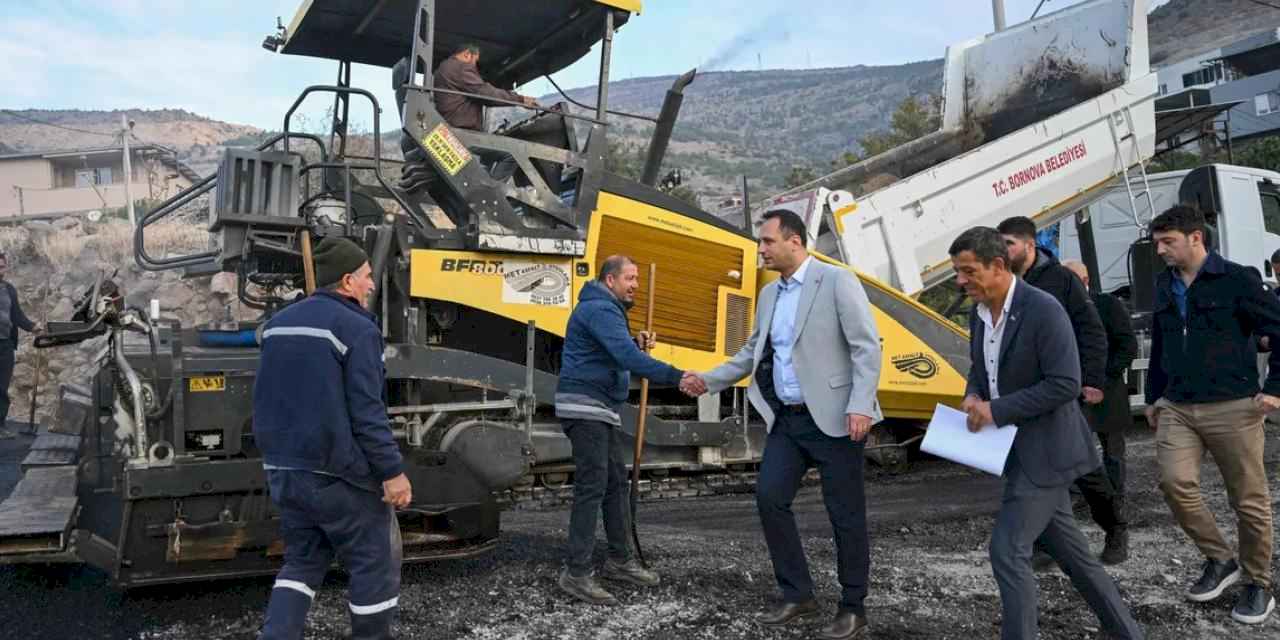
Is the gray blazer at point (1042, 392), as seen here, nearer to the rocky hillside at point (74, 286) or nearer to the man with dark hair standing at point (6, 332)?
the rocky hillside at point (74, 286)

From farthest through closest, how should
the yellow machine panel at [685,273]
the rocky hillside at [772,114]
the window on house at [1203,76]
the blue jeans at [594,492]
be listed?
the rocky hillside at [772,114], the window on house at [1203,76], the yellow machine panel at [685,273], the blue jeans at [594,492]

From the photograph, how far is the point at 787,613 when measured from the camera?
14.1ft

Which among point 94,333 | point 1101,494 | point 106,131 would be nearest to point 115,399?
point 94,333

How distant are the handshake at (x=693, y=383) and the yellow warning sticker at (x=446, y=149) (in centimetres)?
182

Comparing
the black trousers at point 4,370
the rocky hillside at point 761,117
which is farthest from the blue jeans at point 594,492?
the rocky hillside at point 761,117

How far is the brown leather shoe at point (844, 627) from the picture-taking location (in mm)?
4078

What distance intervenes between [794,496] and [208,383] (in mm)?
2696

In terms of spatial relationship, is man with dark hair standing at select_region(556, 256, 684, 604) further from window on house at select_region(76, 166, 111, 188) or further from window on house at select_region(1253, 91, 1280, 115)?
window on house at select_region(76, 166, 111, 188)

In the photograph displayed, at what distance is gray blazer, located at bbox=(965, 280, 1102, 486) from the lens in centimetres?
354

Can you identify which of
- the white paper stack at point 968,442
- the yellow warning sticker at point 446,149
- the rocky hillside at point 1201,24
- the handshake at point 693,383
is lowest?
the white paper stack at point 968,442

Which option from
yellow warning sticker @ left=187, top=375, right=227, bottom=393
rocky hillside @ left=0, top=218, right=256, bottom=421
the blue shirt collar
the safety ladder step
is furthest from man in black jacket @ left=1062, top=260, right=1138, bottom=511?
rocky hillside @ left=0, top=218, right=256, bottom=421

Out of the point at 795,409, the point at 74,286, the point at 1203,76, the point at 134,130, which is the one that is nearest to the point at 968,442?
the point at 795,409

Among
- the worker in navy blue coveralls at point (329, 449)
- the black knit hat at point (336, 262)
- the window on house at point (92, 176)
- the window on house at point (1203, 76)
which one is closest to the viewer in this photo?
the worker in navy blue coveralls at point (329, 449)

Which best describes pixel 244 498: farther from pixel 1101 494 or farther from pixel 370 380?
pixel 1101 494
